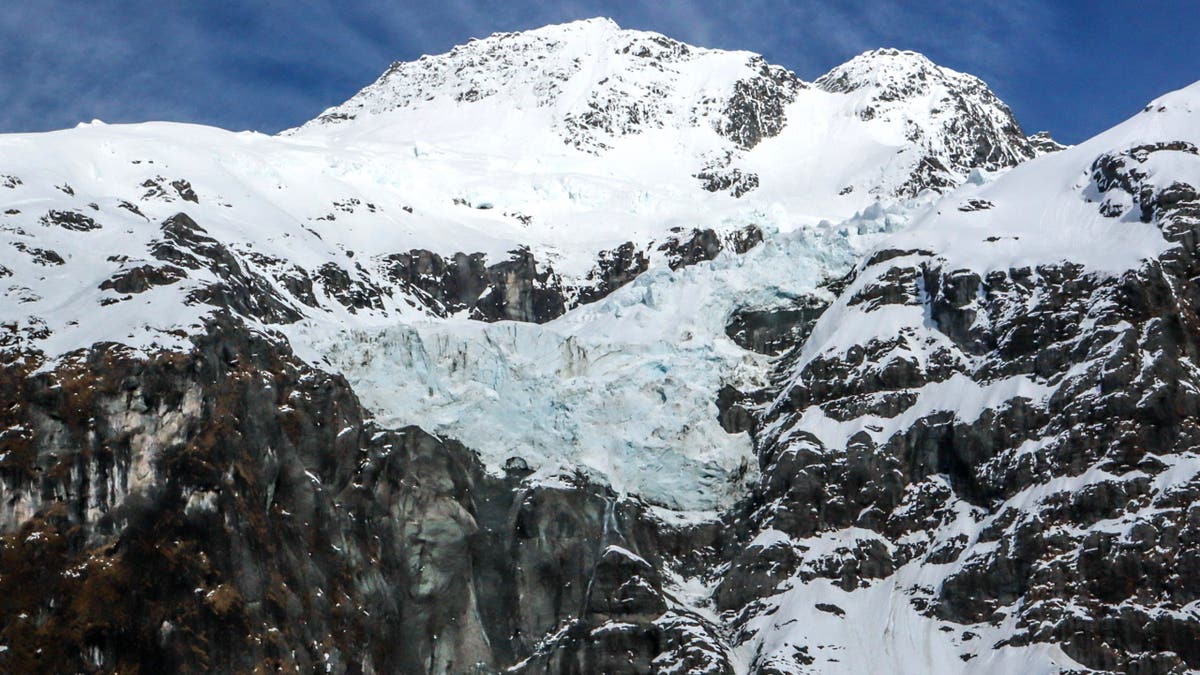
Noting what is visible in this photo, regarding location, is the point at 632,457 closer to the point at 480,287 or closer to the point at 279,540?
the point at 279,540

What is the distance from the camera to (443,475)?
15400cm

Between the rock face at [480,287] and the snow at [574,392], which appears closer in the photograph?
the snow at [574,392]

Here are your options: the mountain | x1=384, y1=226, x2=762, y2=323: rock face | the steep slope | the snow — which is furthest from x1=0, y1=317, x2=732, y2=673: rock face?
x1=384, y1=226, x2=762, y2=323: rock face

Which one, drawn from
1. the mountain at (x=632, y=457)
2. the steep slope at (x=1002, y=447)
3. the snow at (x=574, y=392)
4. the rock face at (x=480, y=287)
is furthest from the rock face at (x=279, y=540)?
the rock face at (x=480, y=287)

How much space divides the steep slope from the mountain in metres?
0.29

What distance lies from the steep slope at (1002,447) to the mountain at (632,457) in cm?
29

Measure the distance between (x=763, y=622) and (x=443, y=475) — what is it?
2813cm

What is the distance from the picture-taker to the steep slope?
463 ft

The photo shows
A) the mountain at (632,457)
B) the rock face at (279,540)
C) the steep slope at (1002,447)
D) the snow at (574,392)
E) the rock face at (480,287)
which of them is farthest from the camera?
the rock face at (480,287)

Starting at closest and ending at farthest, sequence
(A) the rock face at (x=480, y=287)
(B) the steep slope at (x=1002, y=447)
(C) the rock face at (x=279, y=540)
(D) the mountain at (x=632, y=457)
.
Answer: (C) the rock face at (x=279, y=540)
(D) the mountain at (x=632, y=457)
(B) the steep slope at (x=1002, y=447)
(A) the rock face at (x=480, y=287)

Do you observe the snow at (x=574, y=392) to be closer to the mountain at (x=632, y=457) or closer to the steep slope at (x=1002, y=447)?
the mountain at (x=632, y=457)

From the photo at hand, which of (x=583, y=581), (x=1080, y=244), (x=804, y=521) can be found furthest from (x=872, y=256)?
(x=583, y=581)

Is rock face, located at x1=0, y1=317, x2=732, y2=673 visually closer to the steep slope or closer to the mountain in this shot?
the mountain

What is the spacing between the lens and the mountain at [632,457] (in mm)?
138125
